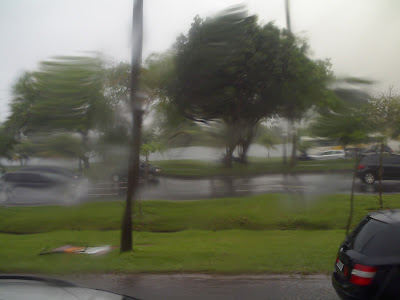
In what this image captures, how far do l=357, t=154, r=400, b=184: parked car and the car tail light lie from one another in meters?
12.5

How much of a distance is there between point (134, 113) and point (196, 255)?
303 centimetres

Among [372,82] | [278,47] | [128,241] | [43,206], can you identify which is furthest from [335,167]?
[43,206]

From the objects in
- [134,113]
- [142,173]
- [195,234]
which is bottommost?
[195,234]

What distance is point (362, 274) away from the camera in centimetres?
376

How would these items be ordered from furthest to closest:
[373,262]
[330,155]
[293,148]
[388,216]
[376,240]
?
[293,148] < [330,155] < [388,216] < [376,240] < [373,262]

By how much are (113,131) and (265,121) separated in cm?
546

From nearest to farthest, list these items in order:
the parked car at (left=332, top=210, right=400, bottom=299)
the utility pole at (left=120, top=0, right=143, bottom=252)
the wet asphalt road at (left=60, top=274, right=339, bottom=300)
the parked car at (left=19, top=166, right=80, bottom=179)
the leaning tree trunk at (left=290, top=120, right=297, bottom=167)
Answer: the parked car at (left=332, top=210, right=400, bottom=299), the wet asphalt road at (left=60, top=274, right=339, bottom=300), the utility pole at (left=120, top=0, right=143, bottom=252), the parked car at (left=19, top=166, right=80, bottom=179), the leaning tree trunk at (left=290, top=120, right=297, bottom=167)

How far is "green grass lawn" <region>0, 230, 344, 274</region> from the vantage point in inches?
261

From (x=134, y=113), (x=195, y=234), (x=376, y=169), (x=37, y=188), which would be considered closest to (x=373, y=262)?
(x=134, y=113)

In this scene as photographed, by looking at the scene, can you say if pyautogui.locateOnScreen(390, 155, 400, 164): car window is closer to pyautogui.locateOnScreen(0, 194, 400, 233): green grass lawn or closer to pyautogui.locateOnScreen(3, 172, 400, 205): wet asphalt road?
pyautogui.locateOnScreen(3, 172, 400, 205): wet asphalt road

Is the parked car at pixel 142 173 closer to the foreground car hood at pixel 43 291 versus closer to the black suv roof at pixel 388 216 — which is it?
the black suv roof at pixel 388 216

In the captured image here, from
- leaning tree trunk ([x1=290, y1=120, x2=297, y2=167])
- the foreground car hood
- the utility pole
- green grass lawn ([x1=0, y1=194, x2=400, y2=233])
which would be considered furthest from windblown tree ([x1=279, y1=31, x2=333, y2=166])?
the foreground car hood

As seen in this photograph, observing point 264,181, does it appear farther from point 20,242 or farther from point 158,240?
point 20,242

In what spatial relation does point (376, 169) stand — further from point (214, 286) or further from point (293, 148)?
point (214, 286)
